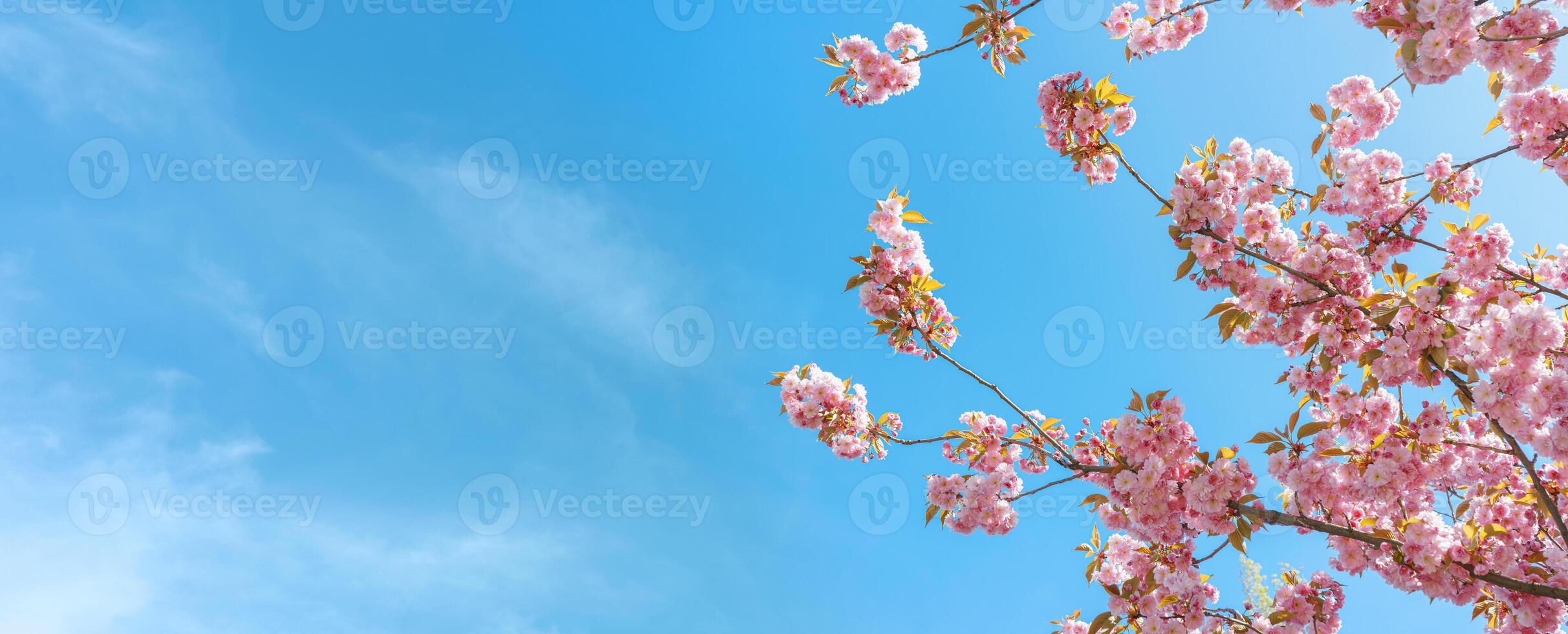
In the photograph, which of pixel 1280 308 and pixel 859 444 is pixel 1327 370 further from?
pixel 859 444

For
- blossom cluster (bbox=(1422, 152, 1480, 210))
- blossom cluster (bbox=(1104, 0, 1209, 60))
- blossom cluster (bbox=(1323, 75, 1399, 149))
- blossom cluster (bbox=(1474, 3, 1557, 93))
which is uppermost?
blossom cluster (bbox=(1104, 0, 1209, 60))

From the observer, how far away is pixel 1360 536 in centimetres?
363

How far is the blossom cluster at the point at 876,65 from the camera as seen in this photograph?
482 cm

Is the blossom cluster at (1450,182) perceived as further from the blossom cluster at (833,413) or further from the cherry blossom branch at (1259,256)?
the blossom cluster at (833,413)

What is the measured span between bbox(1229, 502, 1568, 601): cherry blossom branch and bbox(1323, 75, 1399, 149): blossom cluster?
2354 millimetres

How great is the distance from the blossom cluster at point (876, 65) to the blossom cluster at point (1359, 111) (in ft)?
8.38

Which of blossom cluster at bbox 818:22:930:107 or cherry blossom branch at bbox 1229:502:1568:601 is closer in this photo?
cherry blossom branch at bbox 1229:502:1568:601

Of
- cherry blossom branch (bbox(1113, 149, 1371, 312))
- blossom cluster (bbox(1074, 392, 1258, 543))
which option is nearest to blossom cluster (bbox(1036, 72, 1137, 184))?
cherry blossom branch (bbox(1113, 149, 1371, 312))

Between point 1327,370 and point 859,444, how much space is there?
256cm

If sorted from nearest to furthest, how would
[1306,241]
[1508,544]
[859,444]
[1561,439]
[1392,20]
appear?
[1392,20] → [1561,439] → [1508,544] → [1306,241] → [859,444]

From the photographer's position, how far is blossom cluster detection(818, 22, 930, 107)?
482cm

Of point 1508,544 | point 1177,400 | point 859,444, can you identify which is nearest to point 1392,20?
point 1177,400

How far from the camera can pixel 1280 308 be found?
13.2ft

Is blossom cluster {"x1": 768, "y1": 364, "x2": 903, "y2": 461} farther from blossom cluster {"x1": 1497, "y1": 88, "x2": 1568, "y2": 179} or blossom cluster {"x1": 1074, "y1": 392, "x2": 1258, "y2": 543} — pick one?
blossom cluster {"x1": 1497, "y1": 88, "x2": 1568, "y2": 179}
